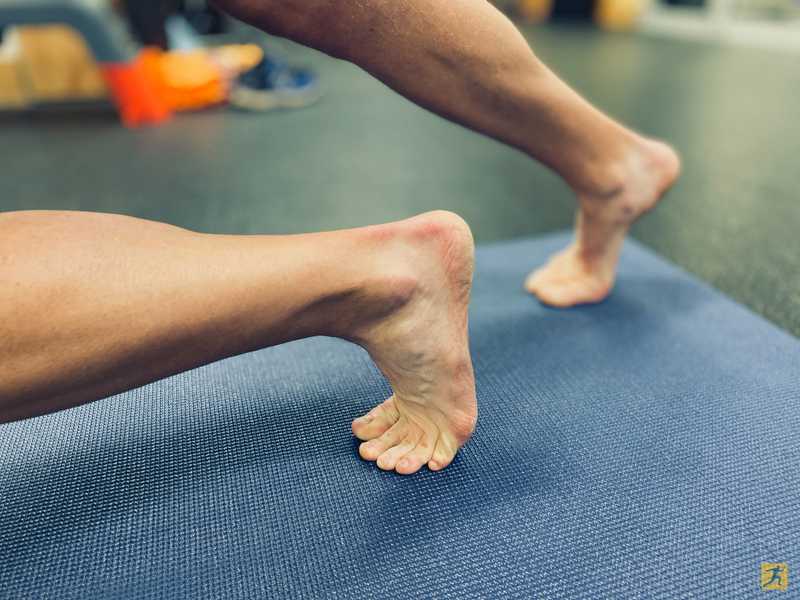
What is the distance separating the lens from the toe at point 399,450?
0.65 m

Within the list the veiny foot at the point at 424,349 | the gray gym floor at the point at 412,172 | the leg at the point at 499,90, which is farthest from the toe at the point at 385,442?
the gray gym floor at the point at 412,172

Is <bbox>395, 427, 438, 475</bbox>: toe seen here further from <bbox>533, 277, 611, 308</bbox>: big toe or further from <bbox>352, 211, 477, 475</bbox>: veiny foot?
<bbox>533, 277, 611, 308</bbox>: big toe

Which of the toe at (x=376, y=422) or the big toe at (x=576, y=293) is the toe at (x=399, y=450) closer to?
the toe at (x=376, y=422)

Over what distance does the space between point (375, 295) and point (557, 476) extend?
0.97ft

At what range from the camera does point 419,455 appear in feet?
2.14

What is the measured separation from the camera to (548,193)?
1.65 meters

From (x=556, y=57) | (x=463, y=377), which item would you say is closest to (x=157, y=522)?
(x=463, y=377)

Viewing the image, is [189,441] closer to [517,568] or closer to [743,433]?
[517,568]

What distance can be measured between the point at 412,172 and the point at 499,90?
1.14m

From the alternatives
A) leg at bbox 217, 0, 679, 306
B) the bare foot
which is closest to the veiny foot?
leg at bbox 217, 0, 679, 306

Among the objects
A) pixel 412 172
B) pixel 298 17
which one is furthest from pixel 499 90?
pixel 412 172

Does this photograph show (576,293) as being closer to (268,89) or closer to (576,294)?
(576,294)

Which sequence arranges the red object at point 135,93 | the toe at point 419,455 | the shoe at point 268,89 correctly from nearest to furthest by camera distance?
the toe at point 419,455, the red object at point 135,93, the shoe at point 268,89

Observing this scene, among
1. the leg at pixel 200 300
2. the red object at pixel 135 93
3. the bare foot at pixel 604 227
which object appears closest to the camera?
the leg at pixel 200 300
